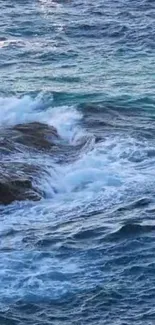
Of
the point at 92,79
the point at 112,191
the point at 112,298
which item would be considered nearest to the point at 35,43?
the point at 92,79

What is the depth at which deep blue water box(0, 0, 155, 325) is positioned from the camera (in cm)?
1128

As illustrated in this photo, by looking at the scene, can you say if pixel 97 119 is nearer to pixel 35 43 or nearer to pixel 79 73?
pixel 79 73

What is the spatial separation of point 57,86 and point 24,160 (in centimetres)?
642

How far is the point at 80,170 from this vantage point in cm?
1595

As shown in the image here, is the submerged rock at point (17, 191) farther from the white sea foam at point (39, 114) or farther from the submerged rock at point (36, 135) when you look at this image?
the white sea foam at point (39, 114)

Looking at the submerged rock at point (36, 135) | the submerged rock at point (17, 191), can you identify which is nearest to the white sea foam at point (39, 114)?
the submerged rock at point (36, 135)

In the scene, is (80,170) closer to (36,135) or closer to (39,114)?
(36,135)

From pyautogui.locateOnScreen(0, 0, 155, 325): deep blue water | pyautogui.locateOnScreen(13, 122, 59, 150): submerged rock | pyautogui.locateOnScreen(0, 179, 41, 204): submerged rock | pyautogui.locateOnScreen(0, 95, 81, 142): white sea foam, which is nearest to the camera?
pyautogui.locateOnScreen(0, 0, 155, 325): deep blue water

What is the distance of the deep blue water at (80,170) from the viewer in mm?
11281

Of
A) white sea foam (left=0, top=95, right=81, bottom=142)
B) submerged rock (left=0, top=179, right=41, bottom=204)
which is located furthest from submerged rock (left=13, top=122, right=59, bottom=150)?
submerged rock (left=0, top=179, right=41, bottom=204)

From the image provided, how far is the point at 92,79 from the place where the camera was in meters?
22.6

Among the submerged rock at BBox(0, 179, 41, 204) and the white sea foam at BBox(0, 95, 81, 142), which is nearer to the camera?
the submerged rock at BBox(0, 179, 41, 204)

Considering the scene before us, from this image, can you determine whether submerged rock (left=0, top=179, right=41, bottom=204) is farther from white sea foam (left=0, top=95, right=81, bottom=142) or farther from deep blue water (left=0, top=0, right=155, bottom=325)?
white sea foam (left=0, top=95, right=81, bottom=142)

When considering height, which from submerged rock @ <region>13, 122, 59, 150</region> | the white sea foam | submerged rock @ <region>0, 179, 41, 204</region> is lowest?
submerged rock @ <region>0, 179, 41, 204</region>
